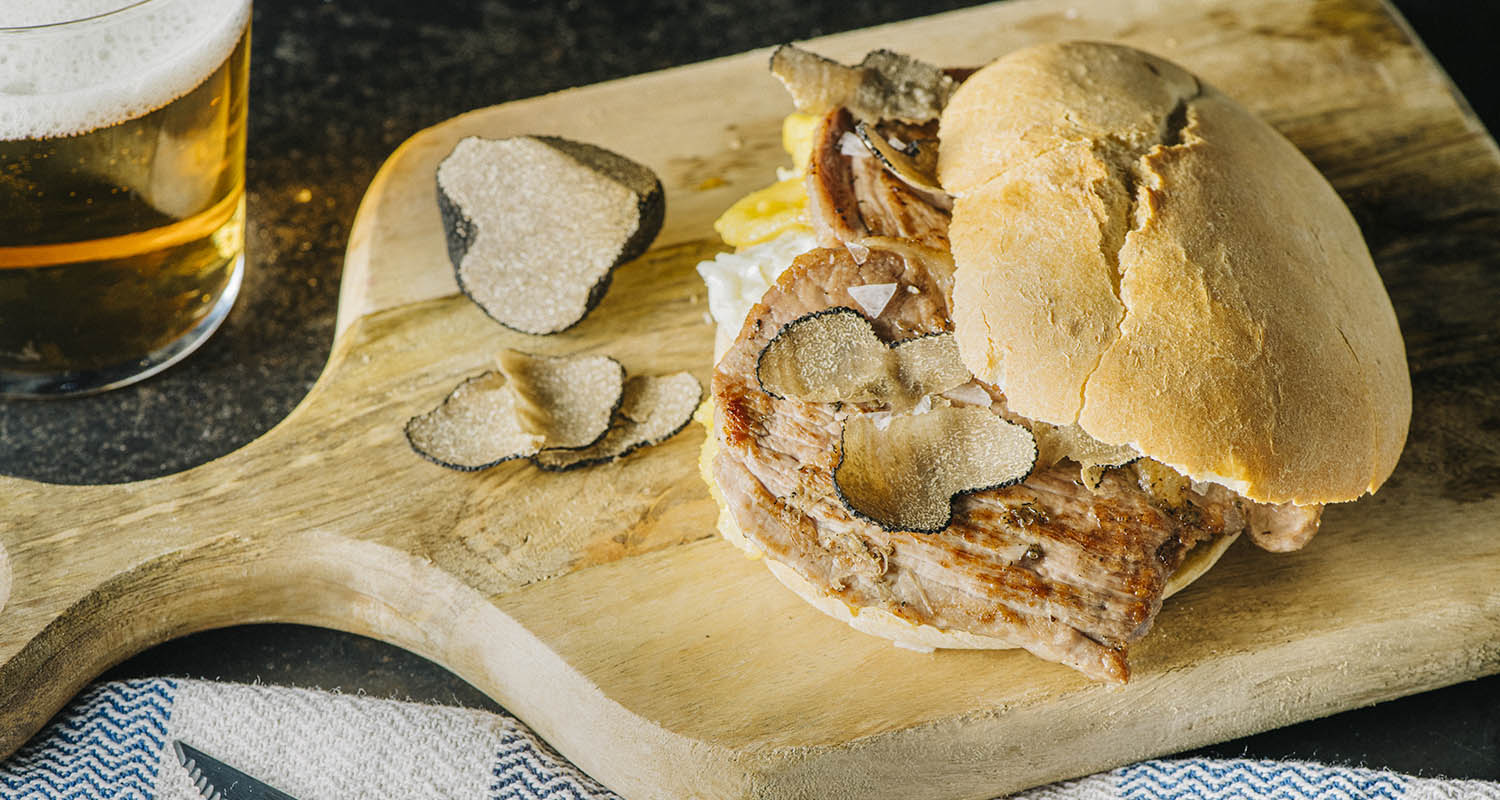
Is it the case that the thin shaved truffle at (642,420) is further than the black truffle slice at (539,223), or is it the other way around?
the black truffle slice at (539,223)

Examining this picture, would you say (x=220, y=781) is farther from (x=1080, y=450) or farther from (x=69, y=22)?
(x=1080, y=450)

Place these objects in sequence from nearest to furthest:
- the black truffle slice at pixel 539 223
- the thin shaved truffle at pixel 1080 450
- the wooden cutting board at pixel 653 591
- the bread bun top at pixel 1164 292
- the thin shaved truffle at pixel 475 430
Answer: the bread bun top at pixel 1164 292
the thin shaved truffle at pixel 1080 450
the wooden cutting board at pixel 653 591
the thin shaved truffle at pixel 475 430
the black truffle slice at pixel 539 223

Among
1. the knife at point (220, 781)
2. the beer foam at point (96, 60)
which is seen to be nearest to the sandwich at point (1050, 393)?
the knife at point (220, 781)

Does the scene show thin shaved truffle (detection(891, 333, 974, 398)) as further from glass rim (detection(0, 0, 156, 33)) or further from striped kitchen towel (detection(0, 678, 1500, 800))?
glass rim (detection(0, 0, 156, 33))

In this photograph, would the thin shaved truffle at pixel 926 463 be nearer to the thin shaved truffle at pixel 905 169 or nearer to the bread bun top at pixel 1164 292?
the bread bun top at pixel 1164 292

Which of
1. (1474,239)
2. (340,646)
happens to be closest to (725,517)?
(340,646)

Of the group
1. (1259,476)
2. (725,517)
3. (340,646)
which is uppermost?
(1259,476)

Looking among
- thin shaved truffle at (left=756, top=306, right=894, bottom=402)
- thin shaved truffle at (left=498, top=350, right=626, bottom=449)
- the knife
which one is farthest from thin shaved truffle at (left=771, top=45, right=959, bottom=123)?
the knife

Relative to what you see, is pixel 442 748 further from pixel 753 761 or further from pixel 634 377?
pixel 634 377
